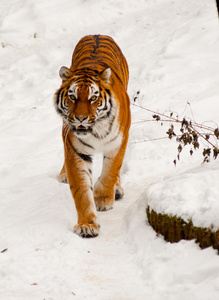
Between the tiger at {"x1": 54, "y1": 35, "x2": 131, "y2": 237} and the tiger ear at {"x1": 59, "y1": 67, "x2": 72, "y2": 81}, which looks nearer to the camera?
the tiger at {"x1": 54, "y1": 35, "x2": 131, "y2": 237}

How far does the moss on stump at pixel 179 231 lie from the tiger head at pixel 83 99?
3.06 ft

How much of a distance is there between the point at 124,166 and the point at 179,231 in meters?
2.57

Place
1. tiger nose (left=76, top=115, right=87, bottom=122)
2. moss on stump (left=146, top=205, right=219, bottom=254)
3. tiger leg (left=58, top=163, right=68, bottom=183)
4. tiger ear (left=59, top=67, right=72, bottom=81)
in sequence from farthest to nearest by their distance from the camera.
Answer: tiger leg (left=58, top=163, right=68, bottom=183)
tiger ear (left=59, top=67, right=72, bottom=81)
tiger nose (left=76, top=115, right=87, bottom=122)
moss on stump (left=146, top=205, right=219, bottom=254)

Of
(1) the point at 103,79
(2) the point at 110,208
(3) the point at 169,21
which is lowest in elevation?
(3) the point at 169,21

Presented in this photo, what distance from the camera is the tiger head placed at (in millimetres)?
4414

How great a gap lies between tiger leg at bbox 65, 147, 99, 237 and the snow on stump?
0.51m

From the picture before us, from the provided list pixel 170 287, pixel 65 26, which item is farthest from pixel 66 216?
pixel 65 26

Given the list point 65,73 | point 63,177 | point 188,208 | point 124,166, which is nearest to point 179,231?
point 188,208

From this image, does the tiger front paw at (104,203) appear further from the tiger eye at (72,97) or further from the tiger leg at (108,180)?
the tiger eye at (72,97)

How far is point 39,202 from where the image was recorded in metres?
5.24

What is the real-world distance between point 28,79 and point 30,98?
2.13 ft

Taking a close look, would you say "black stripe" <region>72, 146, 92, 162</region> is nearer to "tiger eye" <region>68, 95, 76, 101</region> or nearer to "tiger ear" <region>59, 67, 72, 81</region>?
"tiger eye" <region>68, 95, 76, 101</region>

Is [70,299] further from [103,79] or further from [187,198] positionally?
[103,79]

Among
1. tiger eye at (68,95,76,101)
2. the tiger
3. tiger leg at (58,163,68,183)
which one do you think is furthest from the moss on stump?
tiger leg at (58,163,68,183)
